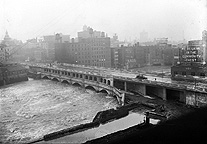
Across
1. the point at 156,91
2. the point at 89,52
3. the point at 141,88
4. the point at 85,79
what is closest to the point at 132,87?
the point at 141,88

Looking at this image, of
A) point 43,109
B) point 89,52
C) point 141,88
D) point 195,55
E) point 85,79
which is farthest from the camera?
point 89,52

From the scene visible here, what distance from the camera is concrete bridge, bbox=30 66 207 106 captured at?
3259 cm

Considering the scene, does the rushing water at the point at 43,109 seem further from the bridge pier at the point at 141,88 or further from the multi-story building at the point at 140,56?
the multi-story building at the point at 140,56

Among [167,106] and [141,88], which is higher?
[141,88]

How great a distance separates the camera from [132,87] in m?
44.8

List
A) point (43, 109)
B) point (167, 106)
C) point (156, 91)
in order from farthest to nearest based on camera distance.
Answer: point (156, 91) → point (43, 109) → point (167, 106)

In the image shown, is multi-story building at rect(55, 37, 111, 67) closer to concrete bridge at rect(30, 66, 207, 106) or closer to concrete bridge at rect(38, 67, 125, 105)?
concrete bridge at rect(38, 67, 125, 105)

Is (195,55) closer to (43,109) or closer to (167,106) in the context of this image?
(167,106)

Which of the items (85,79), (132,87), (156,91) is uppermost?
(85,79)

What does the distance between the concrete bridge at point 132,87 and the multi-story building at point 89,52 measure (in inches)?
1133

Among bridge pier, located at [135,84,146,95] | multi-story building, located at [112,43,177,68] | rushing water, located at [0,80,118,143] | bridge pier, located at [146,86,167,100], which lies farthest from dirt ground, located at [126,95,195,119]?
multi-story building, located at [112,43,177,68]

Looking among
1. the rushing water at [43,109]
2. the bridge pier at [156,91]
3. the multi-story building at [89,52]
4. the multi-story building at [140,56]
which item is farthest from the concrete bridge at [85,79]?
the multi-story building at [140,56]

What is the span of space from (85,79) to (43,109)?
1875 cm

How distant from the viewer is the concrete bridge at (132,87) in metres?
32.6
